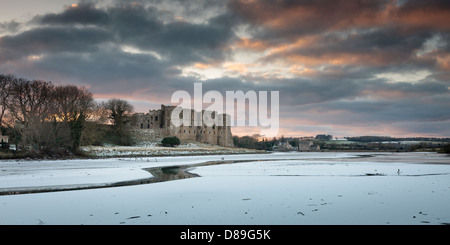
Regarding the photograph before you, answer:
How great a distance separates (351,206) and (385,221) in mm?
1342

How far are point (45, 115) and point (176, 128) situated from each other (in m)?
43.0

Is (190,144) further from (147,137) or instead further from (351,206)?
(351,206)

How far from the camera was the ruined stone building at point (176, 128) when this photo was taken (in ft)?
256

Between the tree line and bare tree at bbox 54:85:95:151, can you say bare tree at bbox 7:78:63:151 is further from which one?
bare tree at bbox 54:85:95:151

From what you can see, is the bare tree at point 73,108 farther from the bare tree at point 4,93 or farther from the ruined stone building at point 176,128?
the ruined stone building at point 176,128

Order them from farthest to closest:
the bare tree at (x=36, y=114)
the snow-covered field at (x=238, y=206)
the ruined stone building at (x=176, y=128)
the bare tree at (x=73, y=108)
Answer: the ruined stone building at (x=176, y=128) < the bare tree at (x=73, y=108) < the bare tree at (x=36, y=114) < the snow-covered field at (x=238, y=206)

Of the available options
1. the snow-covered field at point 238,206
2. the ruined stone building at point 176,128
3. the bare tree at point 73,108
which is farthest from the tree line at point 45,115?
the ruined stone building at point 176,128

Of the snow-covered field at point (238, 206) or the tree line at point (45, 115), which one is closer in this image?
the snow-covered field at point (238, 206)

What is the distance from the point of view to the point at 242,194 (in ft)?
29.7

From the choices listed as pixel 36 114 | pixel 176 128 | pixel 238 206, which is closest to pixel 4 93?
pixel 36 114

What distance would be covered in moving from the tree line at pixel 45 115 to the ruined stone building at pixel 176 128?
105 ft

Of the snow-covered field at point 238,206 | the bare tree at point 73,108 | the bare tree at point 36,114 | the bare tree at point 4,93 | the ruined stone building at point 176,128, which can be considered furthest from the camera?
the ruined stone building at point 176,128

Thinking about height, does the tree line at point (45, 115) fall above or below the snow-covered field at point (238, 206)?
above
